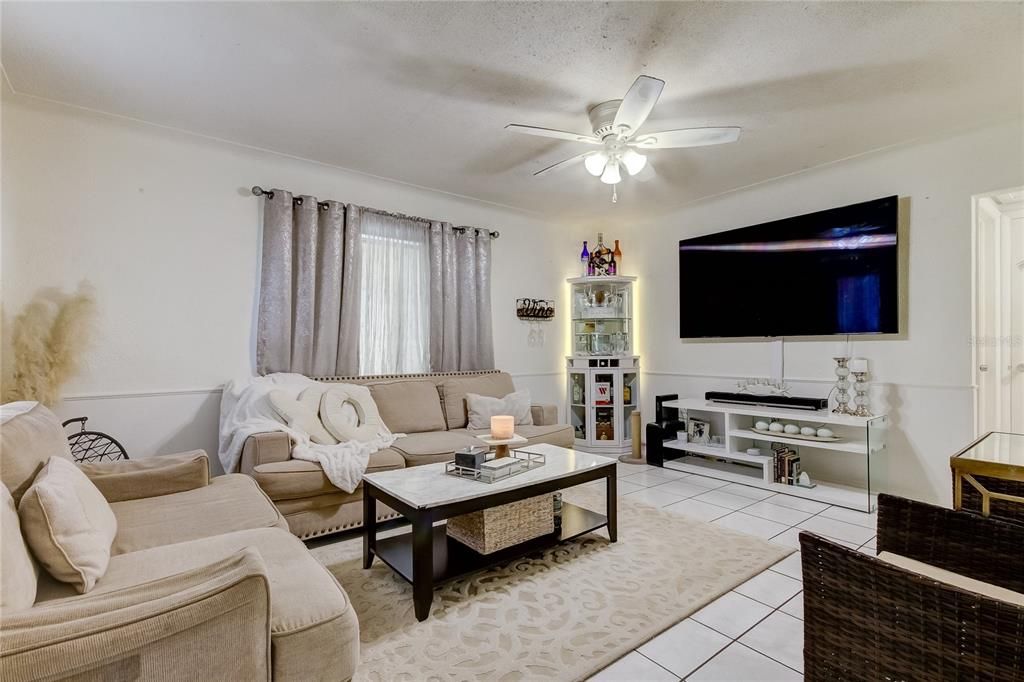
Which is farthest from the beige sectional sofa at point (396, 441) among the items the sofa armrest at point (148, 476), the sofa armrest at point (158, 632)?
the sofa armrest at point (158, 632)

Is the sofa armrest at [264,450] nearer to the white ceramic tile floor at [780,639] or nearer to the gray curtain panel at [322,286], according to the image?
the gray curtain panel at [322,286]

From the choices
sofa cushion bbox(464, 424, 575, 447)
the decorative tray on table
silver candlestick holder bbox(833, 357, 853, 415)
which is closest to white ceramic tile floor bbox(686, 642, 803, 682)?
the decorative tray on table

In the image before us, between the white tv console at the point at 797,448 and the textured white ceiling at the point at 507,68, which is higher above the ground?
the textured white ceiling at the point at 507,68

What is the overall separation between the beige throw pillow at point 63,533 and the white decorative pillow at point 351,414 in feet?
5.29

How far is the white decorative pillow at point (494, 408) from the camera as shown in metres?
3.87

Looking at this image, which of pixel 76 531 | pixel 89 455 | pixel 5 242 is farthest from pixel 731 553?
pixel 5 242

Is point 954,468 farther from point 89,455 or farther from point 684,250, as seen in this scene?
point 89,455

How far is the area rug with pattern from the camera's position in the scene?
5.47ft

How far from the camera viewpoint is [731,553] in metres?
2.49

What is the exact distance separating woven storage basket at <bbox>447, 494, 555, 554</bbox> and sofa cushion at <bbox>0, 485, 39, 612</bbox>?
1.44 meters

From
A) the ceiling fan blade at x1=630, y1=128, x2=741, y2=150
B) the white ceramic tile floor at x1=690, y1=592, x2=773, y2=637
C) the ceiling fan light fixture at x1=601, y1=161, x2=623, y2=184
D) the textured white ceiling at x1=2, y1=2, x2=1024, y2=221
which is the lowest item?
the white ceramic tile floor at x1=690, y1=592, x2=773, y2=637

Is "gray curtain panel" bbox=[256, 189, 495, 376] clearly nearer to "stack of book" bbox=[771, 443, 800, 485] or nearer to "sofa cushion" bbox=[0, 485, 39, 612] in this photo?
"sofa cushion" bbox=[0, 485, 39, 612]

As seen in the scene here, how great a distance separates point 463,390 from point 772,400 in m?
2.51

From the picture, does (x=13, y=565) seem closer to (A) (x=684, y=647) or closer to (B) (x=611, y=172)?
(A) (x=684, y=647)
